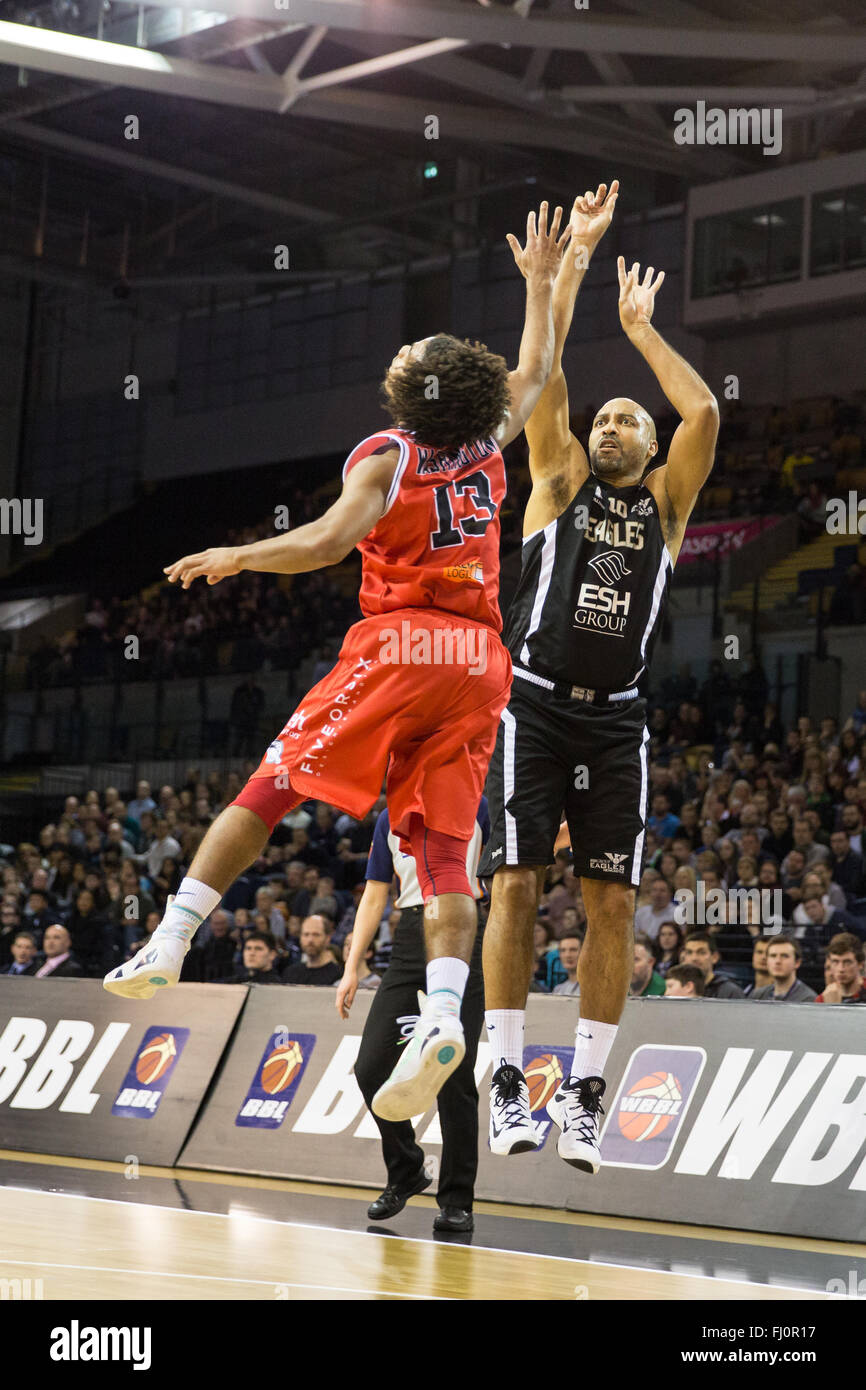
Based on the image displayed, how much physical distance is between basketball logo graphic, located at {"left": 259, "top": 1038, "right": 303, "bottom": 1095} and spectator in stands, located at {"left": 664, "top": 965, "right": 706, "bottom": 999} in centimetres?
230

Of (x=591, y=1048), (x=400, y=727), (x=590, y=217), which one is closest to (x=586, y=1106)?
(x=591, y=1048)

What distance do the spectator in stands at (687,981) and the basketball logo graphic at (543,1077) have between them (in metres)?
1.34

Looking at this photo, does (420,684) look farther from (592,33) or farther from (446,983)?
(592,33)

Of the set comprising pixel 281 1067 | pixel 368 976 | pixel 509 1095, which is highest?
pixel 509 1095

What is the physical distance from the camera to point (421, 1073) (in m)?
4.77

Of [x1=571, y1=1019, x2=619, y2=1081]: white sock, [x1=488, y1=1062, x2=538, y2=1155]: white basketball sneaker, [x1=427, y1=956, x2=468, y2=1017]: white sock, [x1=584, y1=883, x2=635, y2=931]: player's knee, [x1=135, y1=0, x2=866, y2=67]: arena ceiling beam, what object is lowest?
[x1=488, y1=1062, x2=538, y2=1155]: white basketball sneaker

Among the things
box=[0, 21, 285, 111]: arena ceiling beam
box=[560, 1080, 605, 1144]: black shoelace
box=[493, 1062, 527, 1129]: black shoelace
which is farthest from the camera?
box=[0, 21, 285, 111]: arena ceiling beam

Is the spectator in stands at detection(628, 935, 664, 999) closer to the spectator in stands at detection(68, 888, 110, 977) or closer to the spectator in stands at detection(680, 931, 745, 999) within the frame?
the spectator in stands at detection(680, 931, 745, 999)

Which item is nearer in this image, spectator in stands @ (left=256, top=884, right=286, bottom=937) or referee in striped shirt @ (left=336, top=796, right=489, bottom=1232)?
referee in striped shirt @ (left=336, top=796, right=489, bottom=1232)

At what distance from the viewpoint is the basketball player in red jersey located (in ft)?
16.5

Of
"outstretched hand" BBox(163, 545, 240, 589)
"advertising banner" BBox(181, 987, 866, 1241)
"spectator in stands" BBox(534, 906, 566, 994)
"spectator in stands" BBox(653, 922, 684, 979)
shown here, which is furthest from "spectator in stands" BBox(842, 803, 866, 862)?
"outstretched hand" BBox(163, 545, 240, 589)

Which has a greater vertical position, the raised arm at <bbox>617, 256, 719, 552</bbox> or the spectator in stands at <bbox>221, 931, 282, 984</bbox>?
the raised arm at <bbox>617, 256, 719, 552</bbox>

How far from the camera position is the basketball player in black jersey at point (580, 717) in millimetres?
5961

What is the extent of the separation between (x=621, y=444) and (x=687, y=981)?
4.33 meters
